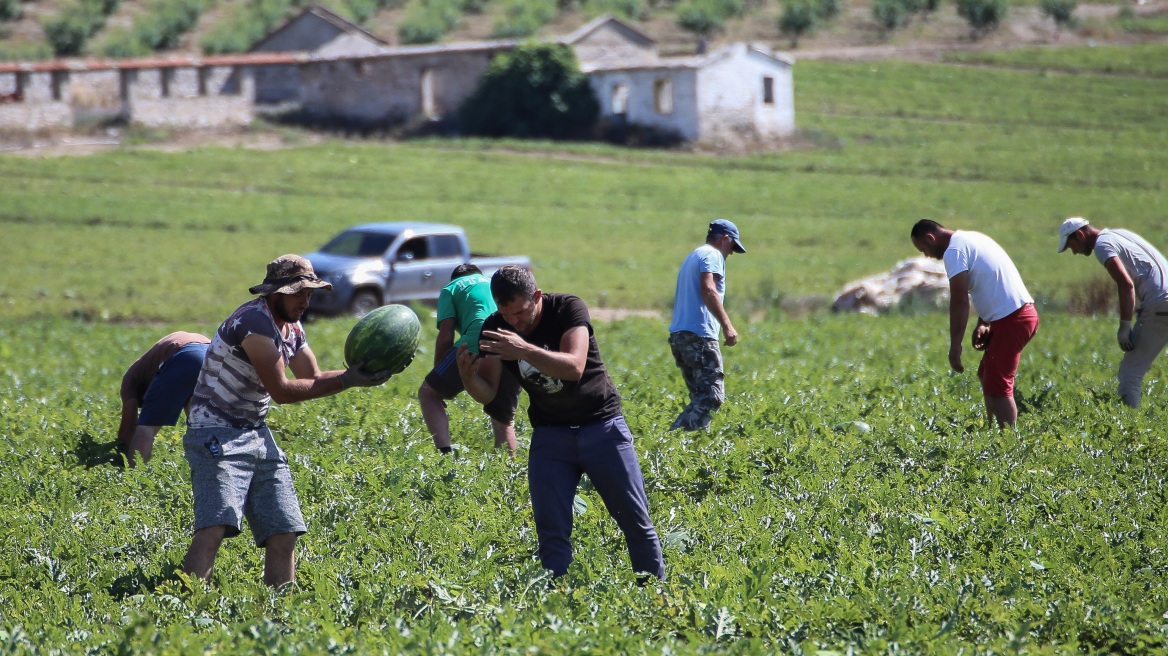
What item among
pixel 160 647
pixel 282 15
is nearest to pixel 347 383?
pixel 160 647

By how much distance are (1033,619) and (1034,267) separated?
23.5m

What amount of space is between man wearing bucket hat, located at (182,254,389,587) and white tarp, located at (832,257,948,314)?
54.5 feet

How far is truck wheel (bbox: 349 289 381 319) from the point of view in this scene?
71.5 feet

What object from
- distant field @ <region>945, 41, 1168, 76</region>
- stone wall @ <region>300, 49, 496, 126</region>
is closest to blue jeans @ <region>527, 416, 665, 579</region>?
stone wall @ <region>300, 49, 496, 126</region>

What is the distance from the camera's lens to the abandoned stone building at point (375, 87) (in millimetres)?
43688

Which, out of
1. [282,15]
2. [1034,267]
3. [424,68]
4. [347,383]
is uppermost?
[282,15]

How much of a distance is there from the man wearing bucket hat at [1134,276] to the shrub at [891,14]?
218 ft

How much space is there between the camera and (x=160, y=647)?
496cm

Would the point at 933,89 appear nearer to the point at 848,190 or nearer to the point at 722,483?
the point at 848,190

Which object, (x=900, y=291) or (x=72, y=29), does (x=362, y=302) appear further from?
(x=72, y=29)

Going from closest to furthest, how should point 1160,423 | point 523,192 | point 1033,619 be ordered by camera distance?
point 1033,619, point 1160,423, point 523,192

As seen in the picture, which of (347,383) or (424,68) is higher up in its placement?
(424,68)

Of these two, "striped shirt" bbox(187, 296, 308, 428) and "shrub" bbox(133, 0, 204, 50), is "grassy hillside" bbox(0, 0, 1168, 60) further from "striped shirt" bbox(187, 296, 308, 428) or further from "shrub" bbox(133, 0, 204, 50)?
"striped shirt" bbox(187, 296, 308, 428)

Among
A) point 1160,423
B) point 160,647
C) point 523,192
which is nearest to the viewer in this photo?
point 160,647
